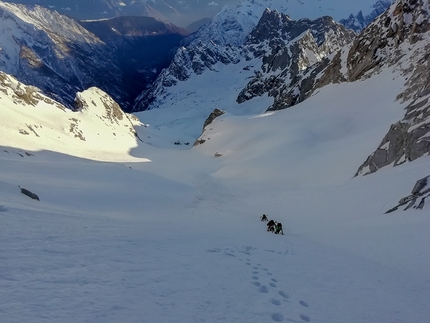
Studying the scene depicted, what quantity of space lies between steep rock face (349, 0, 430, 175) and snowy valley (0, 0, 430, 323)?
187 millimetres

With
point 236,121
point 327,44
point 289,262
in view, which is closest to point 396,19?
point 236,121

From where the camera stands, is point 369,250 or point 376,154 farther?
point 376,154

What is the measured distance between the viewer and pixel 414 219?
13.0 meters

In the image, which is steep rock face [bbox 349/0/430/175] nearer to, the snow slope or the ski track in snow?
the snow slope

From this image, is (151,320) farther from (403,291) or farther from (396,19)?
(396,19)

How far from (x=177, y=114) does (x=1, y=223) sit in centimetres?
18744

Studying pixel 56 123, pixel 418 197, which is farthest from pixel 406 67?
pixel 56 123

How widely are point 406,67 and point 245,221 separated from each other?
50729 mm

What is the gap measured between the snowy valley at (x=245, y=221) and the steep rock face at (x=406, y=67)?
0.61ft

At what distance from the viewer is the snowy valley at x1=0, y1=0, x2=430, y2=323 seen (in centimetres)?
539

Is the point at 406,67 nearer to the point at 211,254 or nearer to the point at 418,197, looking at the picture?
the point at 418,197

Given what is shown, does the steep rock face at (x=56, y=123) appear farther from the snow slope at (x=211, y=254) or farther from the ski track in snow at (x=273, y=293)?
the ski track in snow at (x=273, y=293)

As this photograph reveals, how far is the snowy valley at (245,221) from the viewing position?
5.39 m

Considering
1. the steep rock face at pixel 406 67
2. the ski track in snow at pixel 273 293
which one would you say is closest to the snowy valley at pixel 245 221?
the ski track in snow at pixel 273 293
